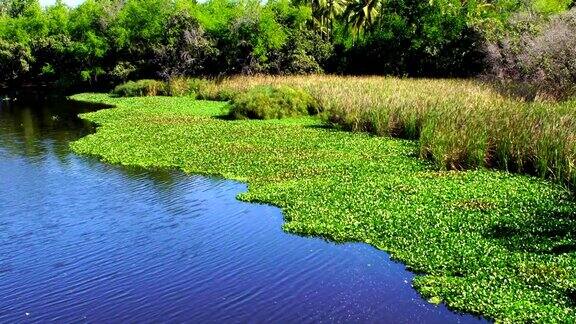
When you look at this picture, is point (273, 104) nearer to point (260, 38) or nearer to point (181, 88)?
point (181, 88)

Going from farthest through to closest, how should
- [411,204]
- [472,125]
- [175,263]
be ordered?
[472,125], [411,204], [175,263]

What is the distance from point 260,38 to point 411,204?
3873 cm

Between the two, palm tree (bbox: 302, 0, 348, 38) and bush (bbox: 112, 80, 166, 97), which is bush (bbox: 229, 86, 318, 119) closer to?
bush (bbox: 112, 80, 166, 97)

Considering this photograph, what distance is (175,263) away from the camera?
38.8 ft

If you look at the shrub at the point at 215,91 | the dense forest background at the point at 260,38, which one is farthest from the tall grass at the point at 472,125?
the shrub at the point at 215,91

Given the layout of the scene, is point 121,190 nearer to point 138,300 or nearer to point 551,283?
point 138,300

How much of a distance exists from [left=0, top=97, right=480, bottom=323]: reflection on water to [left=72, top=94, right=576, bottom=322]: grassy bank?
1.85ft

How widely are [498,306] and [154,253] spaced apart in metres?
6.94

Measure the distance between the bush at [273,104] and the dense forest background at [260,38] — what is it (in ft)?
38.8

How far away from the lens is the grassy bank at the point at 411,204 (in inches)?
386

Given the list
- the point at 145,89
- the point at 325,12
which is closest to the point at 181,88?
the point at 145,89

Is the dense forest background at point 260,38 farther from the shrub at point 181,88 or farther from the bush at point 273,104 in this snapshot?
the bush at point 273,104

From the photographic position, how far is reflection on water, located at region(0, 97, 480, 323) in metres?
9.70

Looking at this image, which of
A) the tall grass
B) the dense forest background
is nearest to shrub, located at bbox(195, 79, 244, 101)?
the dense forest background
